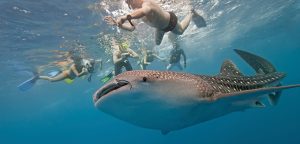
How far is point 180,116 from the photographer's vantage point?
5652mm

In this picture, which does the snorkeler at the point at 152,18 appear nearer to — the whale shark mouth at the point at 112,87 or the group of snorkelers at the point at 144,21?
the group of snorkelers at the point at 144,21

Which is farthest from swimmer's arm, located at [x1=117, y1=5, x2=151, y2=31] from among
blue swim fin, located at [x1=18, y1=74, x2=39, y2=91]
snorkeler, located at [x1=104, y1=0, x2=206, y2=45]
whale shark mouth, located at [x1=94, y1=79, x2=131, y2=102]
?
blue swim fin, located at [x1=18, y1=74, x2=39, y2=91]

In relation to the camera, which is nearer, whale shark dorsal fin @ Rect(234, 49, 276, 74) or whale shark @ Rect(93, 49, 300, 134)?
whale shark @ Rect(93, 49, 300, 134)

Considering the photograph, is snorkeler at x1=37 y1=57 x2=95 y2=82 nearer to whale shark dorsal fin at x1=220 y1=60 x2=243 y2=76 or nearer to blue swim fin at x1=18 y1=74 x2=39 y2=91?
blue swim fin at x1=18 y1=74 x2=39 y2=91

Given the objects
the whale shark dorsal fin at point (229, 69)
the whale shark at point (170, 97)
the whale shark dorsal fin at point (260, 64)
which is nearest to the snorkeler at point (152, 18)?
the whale shark dorsal fin at point (229, 69)

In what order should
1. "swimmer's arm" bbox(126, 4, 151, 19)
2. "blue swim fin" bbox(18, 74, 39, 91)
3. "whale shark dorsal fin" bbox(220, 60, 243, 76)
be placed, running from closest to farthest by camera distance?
"whale shark dorsal fin" bbox(220, 60, 243, 76) < "swimmer's arm" bbox(126, 4, 151, 19) < "blue swim fin" bbox(18, 74, 39, 91)

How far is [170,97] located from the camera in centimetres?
506

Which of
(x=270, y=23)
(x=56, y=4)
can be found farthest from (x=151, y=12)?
(x=270, y=23)

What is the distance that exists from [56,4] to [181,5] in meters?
8.73

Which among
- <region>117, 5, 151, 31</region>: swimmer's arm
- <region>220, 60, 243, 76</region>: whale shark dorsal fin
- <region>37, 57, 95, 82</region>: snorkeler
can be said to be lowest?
<region>220, 60, 243, 76</region>: whale shark dorsal fin

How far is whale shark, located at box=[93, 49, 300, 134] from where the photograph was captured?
4.55 metres

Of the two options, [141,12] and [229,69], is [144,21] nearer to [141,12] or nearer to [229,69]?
[141,12]

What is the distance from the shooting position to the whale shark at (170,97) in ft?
14.9

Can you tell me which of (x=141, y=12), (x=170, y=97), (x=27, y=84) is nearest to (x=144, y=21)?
(x=141, y=12)
